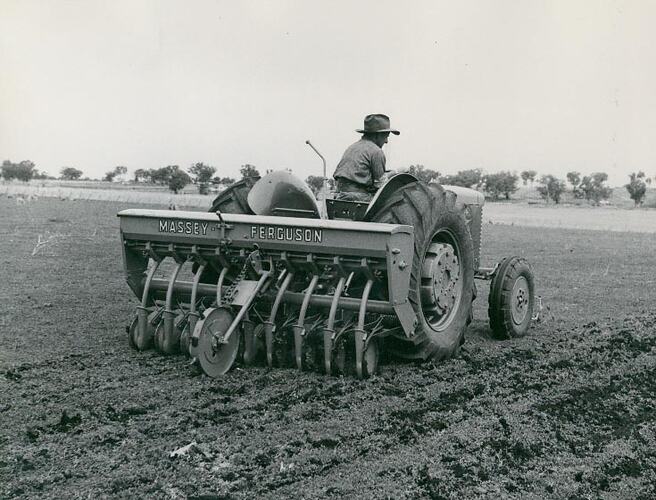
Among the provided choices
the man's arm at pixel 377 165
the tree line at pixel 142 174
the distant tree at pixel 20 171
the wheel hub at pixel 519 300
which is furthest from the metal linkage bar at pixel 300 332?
the distant tree at pixel 20 171

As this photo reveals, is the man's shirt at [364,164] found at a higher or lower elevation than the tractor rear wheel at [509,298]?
higher

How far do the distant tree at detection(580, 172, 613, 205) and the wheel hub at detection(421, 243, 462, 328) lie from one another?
74028 millimetres

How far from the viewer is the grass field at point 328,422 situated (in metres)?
3.46

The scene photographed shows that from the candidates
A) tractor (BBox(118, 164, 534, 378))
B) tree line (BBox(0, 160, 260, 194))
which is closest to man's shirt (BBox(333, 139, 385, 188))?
tractor (BBox(118, 164, 534, 378))

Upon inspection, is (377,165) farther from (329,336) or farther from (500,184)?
(500,184)

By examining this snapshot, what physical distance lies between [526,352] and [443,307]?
3.32 feet

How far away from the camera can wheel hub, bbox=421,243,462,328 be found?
593 cm

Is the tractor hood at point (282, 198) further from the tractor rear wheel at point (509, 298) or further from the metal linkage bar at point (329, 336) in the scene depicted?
the tractor rear wheel at point (509, 298)

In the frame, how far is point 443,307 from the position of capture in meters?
6.12

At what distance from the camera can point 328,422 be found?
4.29 m

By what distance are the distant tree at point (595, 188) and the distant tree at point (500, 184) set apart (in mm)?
8472

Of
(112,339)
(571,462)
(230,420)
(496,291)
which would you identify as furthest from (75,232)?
(571,462)

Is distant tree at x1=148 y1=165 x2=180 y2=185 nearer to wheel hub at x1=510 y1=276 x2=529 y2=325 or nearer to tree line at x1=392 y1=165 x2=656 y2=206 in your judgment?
tree line at x1=392 y1=165 x2=656 y2=206

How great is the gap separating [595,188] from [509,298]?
3051 inches
